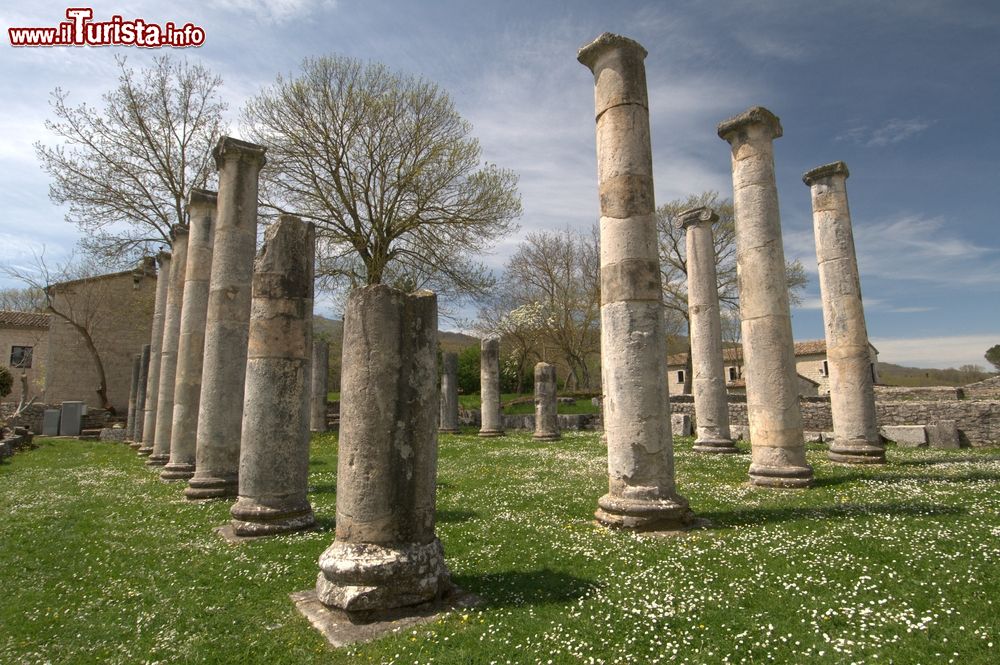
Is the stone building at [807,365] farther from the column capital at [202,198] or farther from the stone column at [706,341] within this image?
the column capital at [202,198]

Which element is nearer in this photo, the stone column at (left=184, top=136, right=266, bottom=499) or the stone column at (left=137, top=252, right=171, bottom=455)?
the stone column at (left=184, top=136, right=266, bottom=499)

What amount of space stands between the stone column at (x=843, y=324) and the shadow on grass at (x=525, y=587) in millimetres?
9328

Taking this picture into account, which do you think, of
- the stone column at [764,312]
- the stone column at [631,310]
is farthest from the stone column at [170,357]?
the stone column at [764,312]

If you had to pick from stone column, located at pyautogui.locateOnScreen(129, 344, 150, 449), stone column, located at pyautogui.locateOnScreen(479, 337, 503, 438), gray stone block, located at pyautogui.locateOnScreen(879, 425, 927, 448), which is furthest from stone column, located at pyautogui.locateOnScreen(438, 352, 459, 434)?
gray stone block, located at pyautogui.locateOnScreen(879, 425, 927, 448)

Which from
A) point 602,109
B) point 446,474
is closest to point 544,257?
point 446,474

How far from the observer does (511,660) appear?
3.78 metres

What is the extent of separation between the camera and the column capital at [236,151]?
33.2 feet

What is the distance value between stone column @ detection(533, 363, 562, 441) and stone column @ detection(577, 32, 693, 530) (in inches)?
508

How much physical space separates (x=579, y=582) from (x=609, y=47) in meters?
6.85

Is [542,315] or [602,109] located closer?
[602,109]

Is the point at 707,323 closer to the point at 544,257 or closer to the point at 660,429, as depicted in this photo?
the point at 660,429

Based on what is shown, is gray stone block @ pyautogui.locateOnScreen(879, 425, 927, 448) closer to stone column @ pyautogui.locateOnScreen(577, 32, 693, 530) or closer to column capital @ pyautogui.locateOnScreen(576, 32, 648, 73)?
stone column @ pyautogui.locateOnScreen(577, 32, 693, 530)

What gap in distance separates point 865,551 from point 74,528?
33.0 feet

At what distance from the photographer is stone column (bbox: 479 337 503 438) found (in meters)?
22.5
